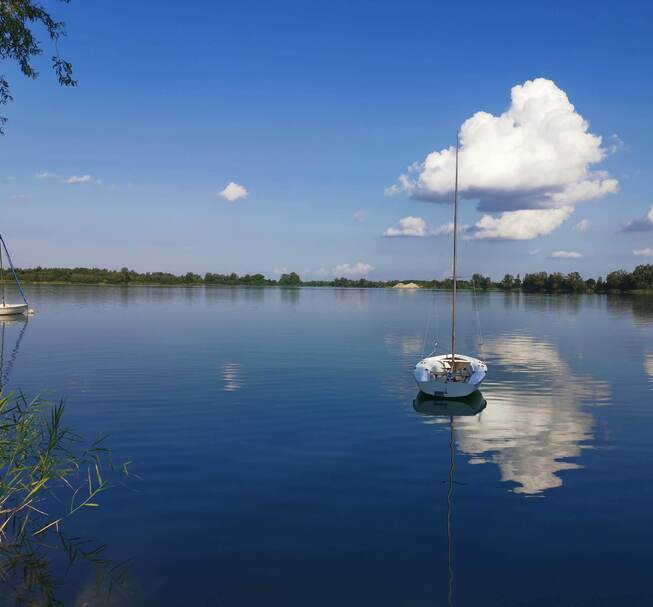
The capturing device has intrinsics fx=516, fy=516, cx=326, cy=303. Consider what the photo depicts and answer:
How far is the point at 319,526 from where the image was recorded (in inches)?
663

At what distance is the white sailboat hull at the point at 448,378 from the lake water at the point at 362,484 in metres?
1.25

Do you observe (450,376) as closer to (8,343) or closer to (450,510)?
(450,510)

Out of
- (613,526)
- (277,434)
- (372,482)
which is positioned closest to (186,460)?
(277,434)

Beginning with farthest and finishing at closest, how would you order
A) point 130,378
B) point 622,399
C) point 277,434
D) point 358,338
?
1. point 358,338
2. point 130,378
3. point 622,399
4. point 277,434

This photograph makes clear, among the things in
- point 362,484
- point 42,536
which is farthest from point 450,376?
point 42,536

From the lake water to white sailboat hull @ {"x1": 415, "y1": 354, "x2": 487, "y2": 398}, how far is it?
1252 millimetres

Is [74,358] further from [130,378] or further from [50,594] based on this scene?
[50,594]

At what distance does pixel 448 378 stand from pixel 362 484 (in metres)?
16.7

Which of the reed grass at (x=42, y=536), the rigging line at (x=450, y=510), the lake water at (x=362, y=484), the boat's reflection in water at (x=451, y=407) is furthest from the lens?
the boat's reflection in water at (x=451, y=407)

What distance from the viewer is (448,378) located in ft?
117

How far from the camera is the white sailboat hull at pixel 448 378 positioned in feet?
113

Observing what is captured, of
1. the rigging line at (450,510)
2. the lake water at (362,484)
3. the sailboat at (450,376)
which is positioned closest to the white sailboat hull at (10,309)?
the lake water at (362,484)

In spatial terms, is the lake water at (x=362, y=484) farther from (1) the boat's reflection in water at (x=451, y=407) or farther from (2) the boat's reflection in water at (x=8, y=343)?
(2) the boat's reflection in water at (x=8, y=343)

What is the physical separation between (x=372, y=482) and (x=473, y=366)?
19.9 metres
